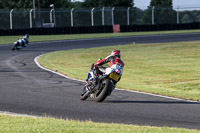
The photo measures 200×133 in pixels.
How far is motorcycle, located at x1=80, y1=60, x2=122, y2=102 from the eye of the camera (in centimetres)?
1023

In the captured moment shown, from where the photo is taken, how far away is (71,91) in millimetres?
12211

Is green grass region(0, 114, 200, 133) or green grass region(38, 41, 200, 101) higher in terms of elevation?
green grass region(0, 114, 200, 133)

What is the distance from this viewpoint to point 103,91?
10.3m

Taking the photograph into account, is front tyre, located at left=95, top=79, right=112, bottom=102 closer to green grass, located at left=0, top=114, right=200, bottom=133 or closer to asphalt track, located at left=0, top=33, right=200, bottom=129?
asphalt track, located at left=0, top=33, right=200, bottom=129

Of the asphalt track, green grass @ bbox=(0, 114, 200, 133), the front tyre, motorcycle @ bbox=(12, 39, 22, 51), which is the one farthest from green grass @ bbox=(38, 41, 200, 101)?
motorcycle @ bbox=(12, 39, 22, 51)

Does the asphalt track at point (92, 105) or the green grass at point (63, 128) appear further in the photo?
the asphalt track at point (92, 105)

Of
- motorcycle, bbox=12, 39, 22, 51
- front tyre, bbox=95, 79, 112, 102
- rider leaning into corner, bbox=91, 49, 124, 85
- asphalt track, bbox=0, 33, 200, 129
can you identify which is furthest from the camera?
motorcycle, bbox=12, 39, 22, 51

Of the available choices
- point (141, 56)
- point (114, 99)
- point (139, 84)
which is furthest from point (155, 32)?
point (114, 99)

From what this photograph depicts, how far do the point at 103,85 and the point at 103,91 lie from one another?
0.66ft

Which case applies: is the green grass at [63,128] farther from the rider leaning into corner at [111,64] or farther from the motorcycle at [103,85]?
the rider leaning into corner at [111,64]

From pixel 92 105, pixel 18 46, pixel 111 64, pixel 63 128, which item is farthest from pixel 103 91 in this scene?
pixel 18 46

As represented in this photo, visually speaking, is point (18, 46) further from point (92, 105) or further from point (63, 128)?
point (63, 128)

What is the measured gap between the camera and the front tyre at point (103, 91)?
33.4 ft

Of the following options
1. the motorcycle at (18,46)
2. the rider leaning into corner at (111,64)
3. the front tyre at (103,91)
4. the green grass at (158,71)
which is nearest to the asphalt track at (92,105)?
the front tyre at (103,91)
